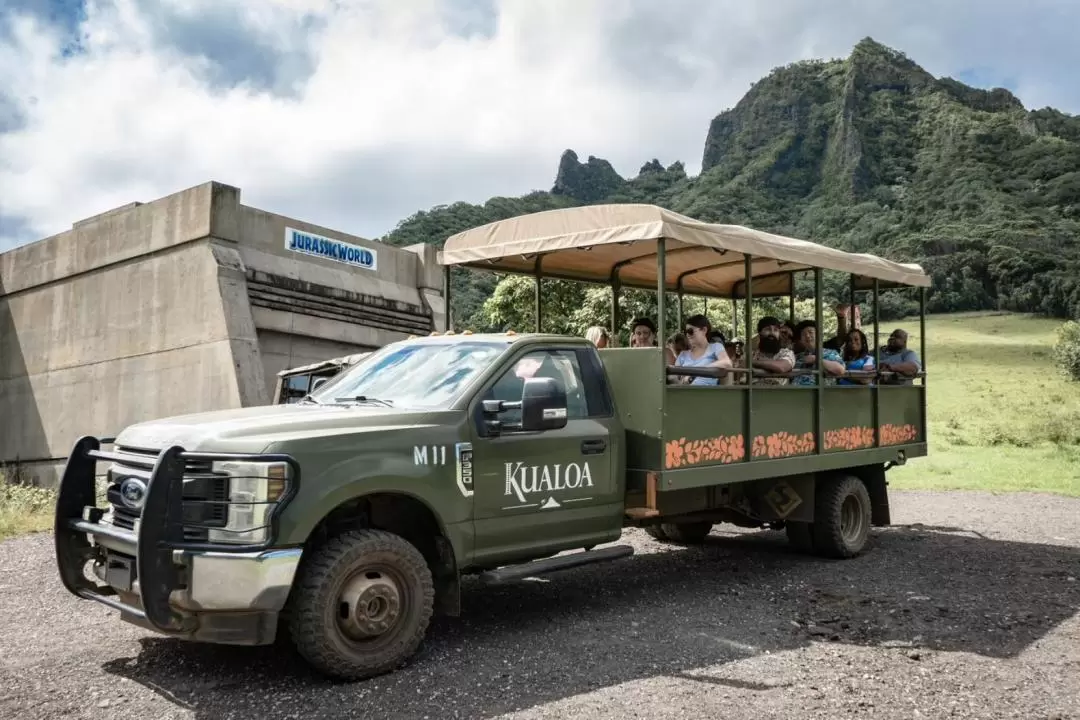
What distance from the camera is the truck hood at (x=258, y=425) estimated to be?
15.9ft

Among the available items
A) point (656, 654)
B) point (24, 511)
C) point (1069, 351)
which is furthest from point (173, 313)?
point (1069, 351)

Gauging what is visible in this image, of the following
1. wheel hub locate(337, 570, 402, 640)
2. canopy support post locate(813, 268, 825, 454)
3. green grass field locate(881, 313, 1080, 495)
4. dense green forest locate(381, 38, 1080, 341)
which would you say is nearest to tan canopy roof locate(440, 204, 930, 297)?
canopy support post locate(813, 268, 825, 454)

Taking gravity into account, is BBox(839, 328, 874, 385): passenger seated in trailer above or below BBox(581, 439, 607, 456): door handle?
above

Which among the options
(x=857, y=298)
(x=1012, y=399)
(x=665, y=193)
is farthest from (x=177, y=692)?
(x=665, y=193)

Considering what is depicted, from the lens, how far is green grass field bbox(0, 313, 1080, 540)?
55.2ft

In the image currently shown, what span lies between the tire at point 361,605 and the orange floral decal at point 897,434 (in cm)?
615

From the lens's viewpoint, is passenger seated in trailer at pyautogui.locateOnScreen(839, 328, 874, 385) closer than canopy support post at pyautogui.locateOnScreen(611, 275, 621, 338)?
Yes

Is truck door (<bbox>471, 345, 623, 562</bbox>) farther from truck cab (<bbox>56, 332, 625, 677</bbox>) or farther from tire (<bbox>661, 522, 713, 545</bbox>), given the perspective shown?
tire (<bbox>661, 522, 713, 545</bbox>)

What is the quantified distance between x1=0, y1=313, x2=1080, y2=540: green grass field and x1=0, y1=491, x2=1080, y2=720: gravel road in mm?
6706

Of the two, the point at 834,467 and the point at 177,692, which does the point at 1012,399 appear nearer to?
the point at 834,467

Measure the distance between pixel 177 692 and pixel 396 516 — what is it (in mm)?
1555

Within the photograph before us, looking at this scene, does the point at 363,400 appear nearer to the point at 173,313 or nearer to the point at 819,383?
the point at 819,383

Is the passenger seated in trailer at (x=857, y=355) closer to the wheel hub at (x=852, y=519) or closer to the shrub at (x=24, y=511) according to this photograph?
the wheel hub at (x=852, y=519)

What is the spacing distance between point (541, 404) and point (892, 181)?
10860 centimetres
